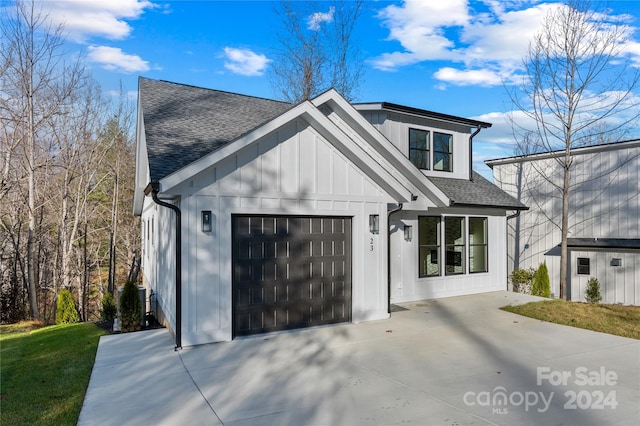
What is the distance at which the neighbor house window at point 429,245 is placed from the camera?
36.8 ft

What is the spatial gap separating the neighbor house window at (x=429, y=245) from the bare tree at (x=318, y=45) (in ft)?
36.3

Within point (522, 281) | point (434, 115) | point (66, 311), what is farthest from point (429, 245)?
point (66, 311)

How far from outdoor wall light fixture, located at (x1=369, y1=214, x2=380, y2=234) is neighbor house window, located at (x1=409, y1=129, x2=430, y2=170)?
158 inches

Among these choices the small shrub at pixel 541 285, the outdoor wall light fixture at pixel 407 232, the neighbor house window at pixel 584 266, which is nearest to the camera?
the outdoor wall light fixture at pixel 407 232

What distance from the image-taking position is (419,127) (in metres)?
12.1

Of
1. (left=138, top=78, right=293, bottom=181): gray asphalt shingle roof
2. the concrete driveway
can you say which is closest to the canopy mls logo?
the concrete driveway

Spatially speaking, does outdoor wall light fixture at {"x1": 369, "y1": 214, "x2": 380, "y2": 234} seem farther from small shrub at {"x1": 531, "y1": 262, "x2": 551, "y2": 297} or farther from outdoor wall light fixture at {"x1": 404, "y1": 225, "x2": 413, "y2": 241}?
small shrub at {"x1": 531, "y1": 262, "x2": 551, "y2": 297}

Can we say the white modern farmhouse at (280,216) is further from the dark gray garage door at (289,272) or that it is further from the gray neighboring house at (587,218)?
the gray neighboring house at (587,218)

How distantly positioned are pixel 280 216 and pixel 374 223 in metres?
2.14

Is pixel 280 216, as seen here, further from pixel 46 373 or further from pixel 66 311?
pixel 66 311

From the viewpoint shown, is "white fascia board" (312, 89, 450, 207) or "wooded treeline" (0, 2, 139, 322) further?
"wooded treeline" (0, 2, 139, 322)

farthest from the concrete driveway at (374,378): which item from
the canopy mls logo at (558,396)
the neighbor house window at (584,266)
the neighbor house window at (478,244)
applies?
the neighbor house window at (584,266)

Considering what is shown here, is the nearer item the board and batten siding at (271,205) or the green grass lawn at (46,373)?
the green grass lawn at (46,373)

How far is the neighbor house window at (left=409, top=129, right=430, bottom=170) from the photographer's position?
12.0m
